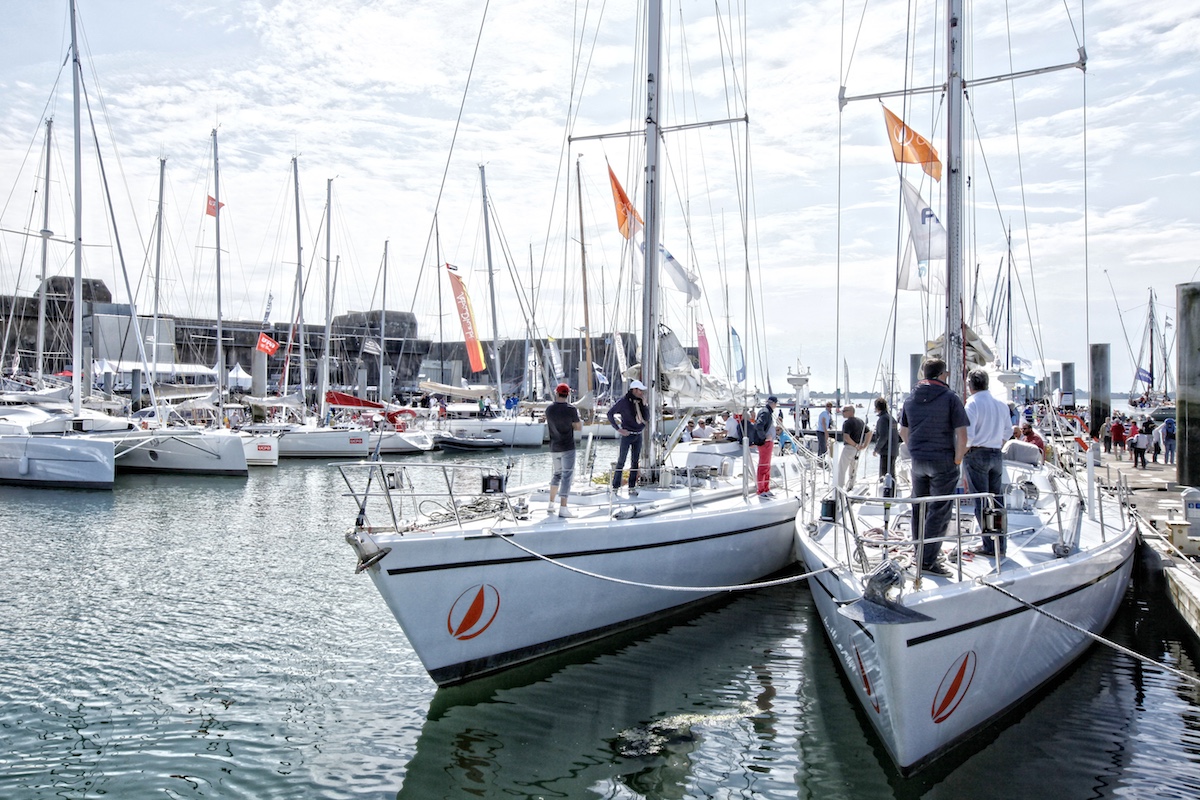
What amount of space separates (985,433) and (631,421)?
4.56 meters

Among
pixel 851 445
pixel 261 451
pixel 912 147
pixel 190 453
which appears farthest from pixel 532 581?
pixel 261 451

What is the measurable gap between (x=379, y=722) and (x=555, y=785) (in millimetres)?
1814

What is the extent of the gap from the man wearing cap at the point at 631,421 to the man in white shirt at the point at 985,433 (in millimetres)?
4308

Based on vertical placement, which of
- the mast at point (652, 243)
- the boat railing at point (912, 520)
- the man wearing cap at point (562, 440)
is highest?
the mast at point (652, 243)

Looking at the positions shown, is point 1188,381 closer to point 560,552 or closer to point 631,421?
point 631,421

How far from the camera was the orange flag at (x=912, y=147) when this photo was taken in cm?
1170

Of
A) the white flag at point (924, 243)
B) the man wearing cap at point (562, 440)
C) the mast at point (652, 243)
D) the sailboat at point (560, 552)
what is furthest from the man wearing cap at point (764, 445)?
the man wearing cap at point (562, 440)

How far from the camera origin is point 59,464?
74.7 feet

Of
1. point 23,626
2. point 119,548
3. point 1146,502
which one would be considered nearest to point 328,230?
point 119,548

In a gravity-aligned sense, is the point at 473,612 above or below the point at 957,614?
below

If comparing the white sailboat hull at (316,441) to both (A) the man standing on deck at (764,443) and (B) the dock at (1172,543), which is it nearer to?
(A) the man standing on deck at (764,443)

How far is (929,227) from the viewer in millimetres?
11305

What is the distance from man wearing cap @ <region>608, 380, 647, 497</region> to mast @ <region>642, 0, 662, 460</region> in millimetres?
167

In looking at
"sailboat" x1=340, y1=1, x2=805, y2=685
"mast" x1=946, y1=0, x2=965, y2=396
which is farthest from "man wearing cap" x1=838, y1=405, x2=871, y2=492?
"mast" x1=946, y1=0, x2=965, y2=396
